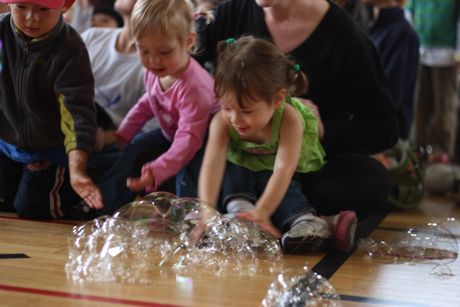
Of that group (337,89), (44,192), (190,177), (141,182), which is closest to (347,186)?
(337,89)

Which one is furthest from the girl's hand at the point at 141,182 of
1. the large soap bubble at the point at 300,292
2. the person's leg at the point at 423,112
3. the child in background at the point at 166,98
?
the person's leg at the point at 423,112

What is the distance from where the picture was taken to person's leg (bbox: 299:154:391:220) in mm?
2309

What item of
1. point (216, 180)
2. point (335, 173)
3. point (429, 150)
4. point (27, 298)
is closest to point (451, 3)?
point (429, 150)

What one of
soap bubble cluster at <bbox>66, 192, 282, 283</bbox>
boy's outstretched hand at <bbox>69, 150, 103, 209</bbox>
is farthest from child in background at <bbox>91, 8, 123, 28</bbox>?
soap bubble cluster at <bbox>66, 192, 282, 283</bbox>

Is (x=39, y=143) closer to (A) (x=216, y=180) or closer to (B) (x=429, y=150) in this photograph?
(A) (x=216, y=180)

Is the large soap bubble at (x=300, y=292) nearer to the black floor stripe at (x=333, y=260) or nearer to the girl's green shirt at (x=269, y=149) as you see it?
the black floor stripe at (x=333, y=260)

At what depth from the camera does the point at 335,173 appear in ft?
7.64

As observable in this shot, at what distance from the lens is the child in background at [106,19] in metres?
3.40

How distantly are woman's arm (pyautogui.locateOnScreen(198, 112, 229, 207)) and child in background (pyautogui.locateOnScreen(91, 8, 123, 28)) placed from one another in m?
1.38

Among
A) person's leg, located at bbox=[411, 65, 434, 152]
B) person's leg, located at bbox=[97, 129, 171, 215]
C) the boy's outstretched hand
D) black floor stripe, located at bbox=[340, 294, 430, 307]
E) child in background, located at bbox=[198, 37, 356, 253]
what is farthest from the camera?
person's leg, located at bbox=[411, 65, 434, 152]

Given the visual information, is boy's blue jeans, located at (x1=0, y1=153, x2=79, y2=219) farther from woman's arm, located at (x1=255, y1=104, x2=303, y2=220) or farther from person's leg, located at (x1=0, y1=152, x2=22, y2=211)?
woman's arm, located at (x1=255, y1=104, x2=303, y2=220)

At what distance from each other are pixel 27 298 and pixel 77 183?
0.75 m

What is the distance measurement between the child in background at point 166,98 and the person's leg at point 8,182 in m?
0.34

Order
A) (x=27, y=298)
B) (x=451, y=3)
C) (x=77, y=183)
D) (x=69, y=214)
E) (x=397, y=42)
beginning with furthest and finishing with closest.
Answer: (x=451, y=3) → (x=397, y=42) → (x=69, y=214) → (x=77, y=183) → (x=27, y=298)
